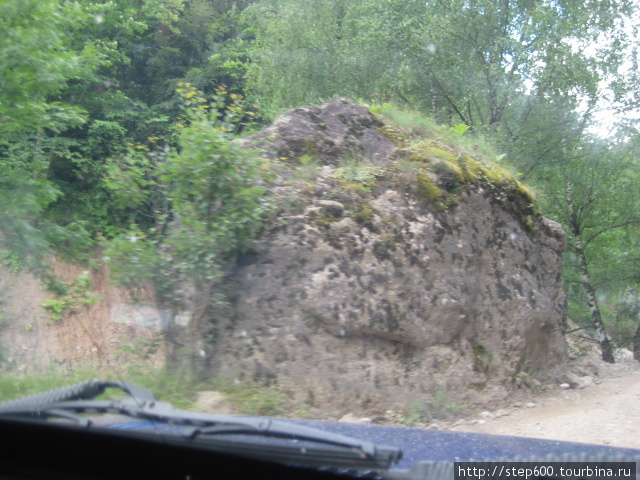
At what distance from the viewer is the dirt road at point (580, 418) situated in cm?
563

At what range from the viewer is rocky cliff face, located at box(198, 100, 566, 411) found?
5.89m

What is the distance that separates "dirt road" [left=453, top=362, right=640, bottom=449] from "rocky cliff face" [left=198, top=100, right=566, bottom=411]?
0.42 m

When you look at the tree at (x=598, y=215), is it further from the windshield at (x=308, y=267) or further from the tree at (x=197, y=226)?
the tree at (x=197, y=226)

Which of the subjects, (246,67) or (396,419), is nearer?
(396,419)

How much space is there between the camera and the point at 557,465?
7.37 feet

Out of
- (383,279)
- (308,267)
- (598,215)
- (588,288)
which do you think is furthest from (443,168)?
(588,288)

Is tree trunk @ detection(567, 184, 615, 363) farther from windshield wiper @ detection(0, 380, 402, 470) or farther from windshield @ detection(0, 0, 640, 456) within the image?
windshield wiper @ detection(0, 380, 402, 470)

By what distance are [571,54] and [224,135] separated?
9.39 m

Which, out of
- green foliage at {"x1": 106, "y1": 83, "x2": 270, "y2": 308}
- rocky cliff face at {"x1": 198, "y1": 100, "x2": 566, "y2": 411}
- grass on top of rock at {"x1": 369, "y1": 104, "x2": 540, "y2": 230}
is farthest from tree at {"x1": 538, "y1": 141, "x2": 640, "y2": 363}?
green foliage at {"x1": 106, "y1": 83, "x2": 270, "y2": 308}

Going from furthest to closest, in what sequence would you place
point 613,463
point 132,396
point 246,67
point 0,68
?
point 246,67
point 0,68
point 132,396
point 613,463

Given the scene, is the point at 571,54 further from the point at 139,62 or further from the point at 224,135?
the point at 139,62

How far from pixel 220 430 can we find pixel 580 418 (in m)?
5.14

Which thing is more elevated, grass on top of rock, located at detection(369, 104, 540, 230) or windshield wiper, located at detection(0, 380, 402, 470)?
grass on top of rock, located at detection(369, 104, 540, 230)

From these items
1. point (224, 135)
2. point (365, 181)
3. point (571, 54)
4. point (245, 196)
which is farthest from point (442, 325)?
point (571, 54)
